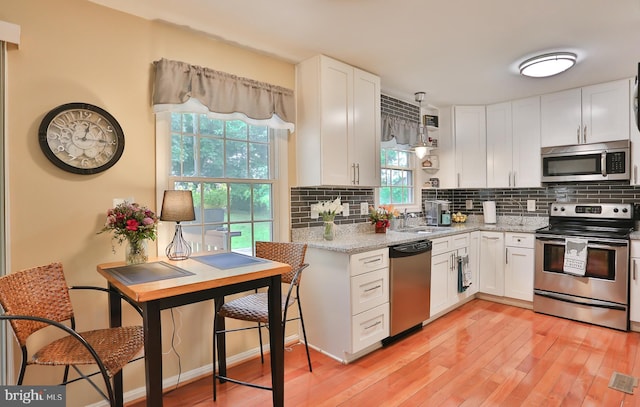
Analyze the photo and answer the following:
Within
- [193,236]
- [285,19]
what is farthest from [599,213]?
[193,236]

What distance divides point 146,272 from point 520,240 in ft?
12.3

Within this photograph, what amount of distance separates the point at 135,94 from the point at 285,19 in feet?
3.64

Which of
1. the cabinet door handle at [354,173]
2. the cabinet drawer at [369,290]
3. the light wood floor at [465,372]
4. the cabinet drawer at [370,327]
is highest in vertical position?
the cabinet door handle at [354,173]

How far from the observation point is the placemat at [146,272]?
5.43ft

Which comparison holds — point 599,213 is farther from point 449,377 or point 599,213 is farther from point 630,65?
point 449,377

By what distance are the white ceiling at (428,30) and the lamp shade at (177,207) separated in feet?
3.91

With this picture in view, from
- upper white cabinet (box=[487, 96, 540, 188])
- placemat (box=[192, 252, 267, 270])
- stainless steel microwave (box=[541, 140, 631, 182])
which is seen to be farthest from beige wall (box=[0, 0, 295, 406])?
stainless steel microwave (box=[541, 140, 631, 182])

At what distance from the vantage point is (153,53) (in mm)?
2260

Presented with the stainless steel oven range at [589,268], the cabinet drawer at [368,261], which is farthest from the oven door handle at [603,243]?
the cabinet drawer at [368,261]

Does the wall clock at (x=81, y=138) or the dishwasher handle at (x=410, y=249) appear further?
the dishwasher handle at (x=410, y=249)

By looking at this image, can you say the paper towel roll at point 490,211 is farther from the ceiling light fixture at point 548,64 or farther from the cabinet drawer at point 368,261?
the cabinet drawer at point 368,261

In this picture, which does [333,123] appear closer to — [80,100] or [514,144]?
[80,100]

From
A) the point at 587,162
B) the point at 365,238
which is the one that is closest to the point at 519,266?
the point at 587,162

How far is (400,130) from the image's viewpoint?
3979 mm
